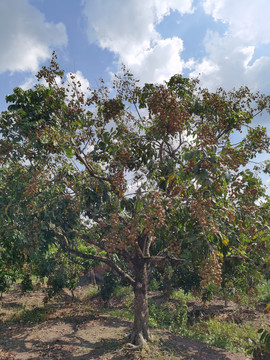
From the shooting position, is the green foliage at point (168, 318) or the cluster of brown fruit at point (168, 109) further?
→ the green foliage at point (168, 318)

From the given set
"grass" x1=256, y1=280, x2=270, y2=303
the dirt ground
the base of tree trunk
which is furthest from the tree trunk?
"grass" x1=256, y1=280, x2=270, y2=303

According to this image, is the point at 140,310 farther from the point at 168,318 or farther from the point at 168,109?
the point at 168,109

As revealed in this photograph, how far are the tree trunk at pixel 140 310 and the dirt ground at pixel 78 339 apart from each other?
34cm

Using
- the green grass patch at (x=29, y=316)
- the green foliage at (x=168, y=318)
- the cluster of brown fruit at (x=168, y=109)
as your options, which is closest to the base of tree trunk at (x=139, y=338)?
the green foliage at (x=168, y=318)

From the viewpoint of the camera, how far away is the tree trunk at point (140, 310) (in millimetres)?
8992

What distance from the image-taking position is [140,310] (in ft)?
30.1

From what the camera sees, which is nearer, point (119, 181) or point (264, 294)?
point (119, 181)

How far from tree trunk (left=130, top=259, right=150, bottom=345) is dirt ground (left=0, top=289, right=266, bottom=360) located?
0.34 metres

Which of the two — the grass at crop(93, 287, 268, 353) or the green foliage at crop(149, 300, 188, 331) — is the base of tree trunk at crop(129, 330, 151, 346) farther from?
the green foliage at crop(149, 300, 188, 331)

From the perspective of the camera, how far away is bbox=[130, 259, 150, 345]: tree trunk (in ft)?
29.5

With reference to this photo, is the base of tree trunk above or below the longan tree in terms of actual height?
Answer: below

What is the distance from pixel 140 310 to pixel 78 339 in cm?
301

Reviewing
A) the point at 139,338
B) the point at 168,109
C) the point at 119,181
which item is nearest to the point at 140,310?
the point at 139,338

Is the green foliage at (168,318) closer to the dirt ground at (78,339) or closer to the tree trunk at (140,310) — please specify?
the dirt ground at (78,339)
